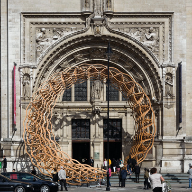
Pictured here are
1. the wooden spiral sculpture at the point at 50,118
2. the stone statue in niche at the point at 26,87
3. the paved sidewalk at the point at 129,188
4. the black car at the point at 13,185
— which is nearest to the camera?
the black car at the point at 13,185

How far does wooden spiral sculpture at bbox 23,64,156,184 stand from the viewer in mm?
37281

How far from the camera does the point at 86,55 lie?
4512 centimetres

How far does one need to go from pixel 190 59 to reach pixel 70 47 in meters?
9.61

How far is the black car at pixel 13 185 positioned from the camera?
103 feet

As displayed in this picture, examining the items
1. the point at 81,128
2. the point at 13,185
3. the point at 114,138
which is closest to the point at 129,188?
the point at 13,185

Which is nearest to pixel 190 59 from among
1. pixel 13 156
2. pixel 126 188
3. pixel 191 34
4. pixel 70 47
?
pixel 191 34

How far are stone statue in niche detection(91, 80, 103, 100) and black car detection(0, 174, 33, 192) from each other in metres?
16.0

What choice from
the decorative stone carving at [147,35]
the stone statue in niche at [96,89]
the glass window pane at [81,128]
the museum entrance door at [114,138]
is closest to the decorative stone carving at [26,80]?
the glass window pane at [81,128]

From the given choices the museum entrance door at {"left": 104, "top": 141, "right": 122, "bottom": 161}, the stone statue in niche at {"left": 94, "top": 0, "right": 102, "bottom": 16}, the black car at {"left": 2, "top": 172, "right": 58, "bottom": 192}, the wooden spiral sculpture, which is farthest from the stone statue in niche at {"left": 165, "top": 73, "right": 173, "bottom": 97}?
the black car at {"left": 2, "top": 172, "right": 58, "bottom": 192}

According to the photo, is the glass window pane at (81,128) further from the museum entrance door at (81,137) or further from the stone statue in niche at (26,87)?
the stone statue in niche at (26,87)

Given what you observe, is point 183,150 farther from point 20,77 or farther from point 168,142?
point 20,77

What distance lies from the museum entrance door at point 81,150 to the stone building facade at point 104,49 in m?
5.16

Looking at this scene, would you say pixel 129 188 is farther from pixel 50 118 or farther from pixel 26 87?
pixel 26 87

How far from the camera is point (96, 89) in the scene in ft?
153
